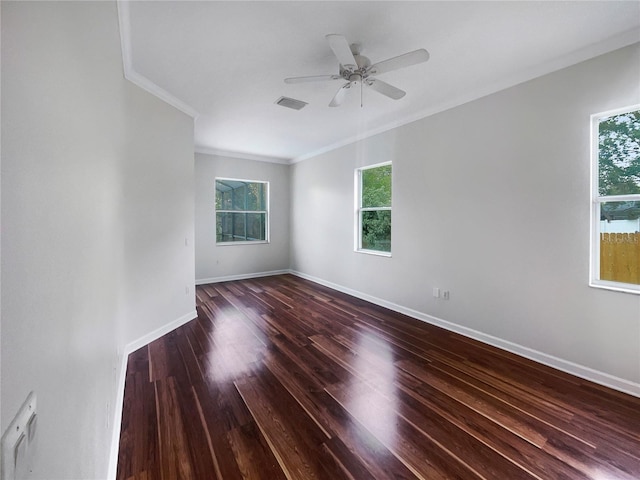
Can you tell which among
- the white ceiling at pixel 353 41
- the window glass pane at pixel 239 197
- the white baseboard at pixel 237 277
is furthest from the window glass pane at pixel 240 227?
the white ceiling at pixel 353 41

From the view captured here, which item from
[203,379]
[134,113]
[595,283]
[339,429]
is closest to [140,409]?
[203,379]

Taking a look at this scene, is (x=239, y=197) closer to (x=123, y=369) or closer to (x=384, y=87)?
(x=123, y=369)

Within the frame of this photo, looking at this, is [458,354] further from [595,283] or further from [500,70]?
[500,70]

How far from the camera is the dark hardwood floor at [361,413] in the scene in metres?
1.55

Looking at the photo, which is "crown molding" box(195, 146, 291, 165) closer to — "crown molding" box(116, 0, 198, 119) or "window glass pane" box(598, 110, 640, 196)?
"crown molding" box(116, 0, 198, 119)

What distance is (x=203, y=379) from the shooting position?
236 centimetres

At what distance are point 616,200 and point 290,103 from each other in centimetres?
323

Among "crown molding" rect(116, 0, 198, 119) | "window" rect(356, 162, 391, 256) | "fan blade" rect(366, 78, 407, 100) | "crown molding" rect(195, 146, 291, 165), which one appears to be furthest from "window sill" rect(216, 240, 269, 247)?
"fan blade" rect(366, 78, 407, 100)

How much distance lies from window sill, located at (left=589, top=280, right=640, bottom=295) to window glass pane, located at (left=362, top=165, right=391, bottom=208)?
250cm

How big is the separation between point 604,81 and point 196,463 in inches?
155

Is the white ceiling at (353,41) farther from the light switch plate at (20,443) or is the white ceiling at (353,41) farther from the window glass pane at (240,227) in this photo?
the window glass pane at (240,227)

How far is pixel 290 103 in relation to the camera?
338cm

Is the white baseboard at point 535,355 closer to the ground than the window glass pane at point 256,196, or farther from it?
closer to the ground

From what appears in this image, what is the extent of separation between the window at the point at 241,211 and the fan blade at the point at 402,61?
4472 millimetres
